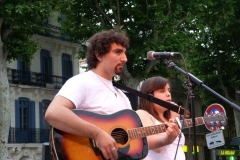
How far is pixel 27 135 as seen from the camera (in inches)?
1232

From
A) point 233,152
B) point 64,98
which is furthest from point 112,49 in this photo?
point 233,152

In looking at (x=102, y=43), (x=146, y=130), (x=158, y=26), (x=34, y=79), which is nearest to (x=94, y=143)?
(x=146, y=130)

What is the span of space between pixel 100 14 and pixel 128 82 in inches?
152

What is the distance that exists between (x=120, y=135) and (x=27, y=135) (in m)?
27.2

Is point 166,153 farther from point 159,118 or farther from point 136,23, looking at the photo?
point 136,23

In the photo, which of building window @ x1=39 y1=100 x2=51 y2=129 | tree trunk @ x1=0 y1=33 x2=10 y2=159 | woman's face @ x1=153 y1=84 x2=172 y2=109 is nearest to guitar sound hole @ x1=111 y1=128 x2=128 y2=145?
woman's face @ x1=153 y1=84 x2=172 y2=109

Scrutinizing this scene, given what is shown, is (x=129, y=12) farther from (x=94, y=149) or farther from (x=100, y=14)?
(x=94, y=149)

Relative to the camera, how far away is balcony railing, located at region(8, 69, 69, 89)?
1250 inches

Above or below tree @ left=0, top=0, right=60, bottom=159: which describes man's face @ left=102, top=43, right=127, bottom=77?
below

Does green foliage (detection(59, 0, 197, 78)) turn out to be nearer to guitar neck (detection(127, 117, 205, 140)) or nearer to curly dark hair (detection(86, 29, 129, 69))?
guitar neck (detection(127, 117, 205, 140))

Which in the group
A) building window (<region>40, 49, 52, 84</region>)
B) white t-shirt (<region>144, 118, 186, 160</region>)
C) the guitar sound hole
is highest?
building window (<region>40, 49, 52, 84</region>)

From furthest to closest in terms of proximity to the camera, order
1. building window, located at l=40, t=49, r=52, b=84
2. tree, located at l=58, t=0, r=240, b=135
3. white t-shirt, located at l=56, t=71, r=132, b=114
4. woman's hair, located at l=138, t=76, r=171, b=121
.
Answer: building window, located at l=40, t=49, r=52, b=84 < tree, located at l=58, t=0, r=240, b=135 < woman's hair, located at l=138, t=76, r=171, b=121 < white t-shirt, located at l=56, t=71, r=132, b=114

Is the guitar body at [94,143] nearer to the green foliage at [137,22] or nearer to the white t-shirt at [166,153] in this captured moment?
the white t-shirt at [166,153]

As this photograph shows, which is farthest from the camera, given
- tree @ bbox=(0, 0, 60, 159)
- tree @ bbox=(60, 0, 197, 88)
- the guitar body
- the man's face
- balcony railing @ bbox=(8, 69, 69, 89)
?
balcony railing @ bbox=(8, 69, 69, 89)
